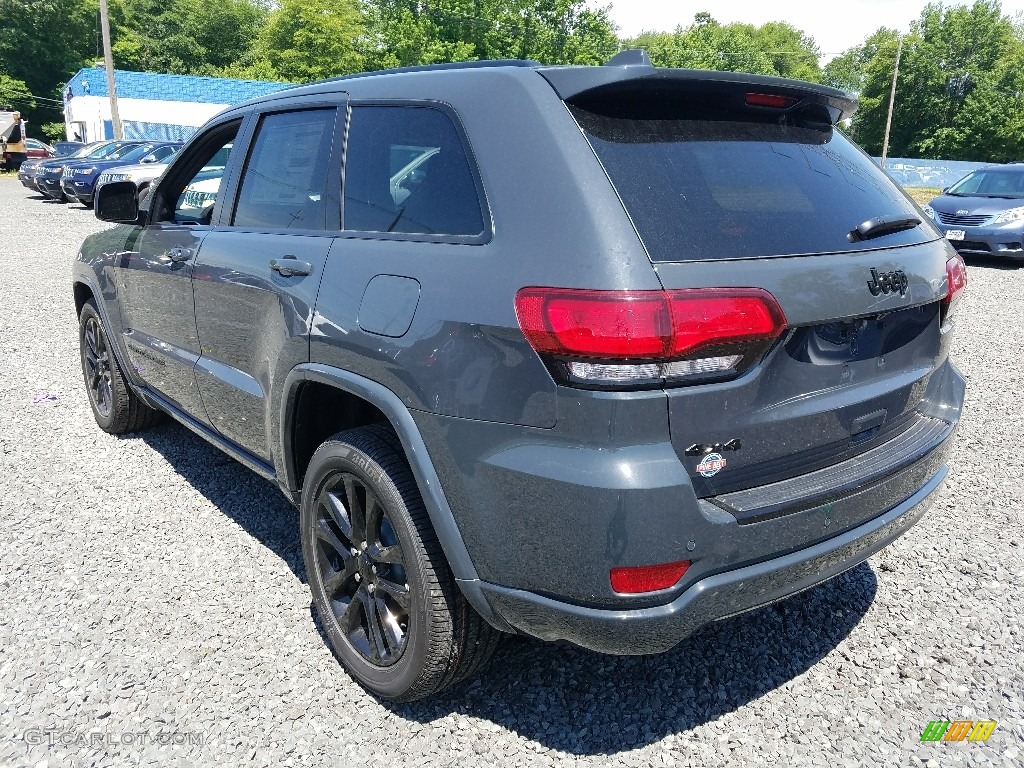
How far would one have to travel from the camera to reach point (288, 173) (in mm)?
2943

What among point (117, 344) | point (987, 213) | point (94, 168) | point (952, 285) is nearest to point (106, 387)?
point (117, 344)

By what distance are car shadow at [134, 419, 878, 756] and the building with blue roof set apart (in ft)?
125

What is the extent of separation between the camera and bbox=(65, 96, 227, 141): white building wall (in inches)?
1430

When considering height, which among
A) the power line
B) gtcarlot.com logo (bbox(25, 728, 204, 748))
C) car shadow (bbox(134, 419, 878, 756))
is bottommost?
car shadow (bbox(134, 419, 878, 756))

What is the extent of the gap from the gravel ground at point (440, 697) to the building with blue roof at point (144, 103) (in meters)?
36.8

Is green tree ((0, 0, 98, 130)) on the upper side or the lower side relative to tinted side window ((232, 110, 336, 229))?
upper

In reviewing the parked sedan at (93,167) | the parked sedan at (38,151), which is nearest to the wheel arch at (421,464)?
the parked sedan at (93,167)

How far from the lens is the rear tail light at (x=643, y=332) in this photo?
5.75ft

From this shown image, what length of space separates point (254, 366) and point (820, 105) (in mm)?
2127

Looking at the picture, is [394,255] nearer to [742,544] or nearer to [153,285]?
[742,544]

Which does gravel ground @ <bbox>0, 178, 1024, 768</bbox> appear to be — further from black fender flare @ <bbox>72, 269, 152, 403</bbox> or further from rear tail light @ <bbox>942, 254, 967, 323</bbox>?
rear tail light @ <bbox>942, 254, 967, 323</bbox>

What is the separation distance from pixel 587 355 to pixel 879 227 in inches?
42.8

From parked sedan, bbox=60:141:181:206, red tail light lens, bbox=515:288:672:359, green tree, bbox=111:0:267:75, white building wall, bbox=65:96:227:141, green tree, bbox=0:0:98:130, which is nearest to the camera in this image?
red tail light lens, bbox=515:288:672:359

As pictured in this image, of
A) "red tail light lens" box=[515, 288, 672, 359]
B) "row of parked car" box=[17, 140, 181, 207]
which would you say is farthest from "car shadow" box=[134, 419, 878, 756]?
"row of parked car" box=[17, 140, 181, 207]
